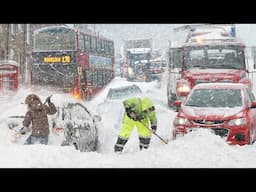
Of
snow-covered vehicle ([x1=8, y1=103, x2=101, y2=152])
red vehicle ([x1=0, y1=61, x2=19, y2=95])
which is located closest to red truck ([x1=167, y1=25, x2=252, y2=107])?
snow-covered vehicle ([x1=8, y1=103, x2=101, y2=152])

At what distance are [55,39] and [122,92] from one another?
2610mm

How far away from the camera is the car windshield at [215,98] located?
876 centimetres

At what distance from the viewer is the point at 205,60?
35.7 feet

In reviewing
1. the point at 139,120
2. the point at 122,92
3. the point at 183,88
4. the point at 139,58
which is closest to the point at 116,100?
the point at 122,92

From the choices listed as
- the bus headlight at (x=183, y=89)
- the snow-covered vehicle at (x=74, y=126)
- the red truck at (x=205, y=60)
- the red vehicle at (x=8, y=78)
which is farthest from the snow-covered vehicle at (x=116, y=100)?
the red vehicle at (x=8, y=78)

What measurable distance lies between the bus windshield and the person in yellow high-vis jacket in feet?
17.2

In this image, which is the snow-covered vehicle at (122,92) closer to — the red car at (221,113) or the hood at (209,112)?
the red car at (221,113)

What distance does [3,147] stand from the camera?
26.9 ft

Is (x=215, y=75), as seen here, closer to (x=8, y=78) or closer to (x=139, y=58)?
(x=8, y=78)

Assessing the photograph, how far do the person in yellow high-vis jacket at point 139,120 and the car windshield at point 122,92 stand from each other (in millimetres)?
3782

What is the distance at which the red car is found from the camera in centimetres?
808

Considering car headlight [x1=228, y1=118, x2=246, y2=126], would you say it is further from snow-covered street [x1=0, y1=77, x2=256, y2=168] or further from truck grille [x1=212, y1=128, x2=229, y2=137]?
snow-covered street [x1=0, y1=77, x2=256, y2=168]
